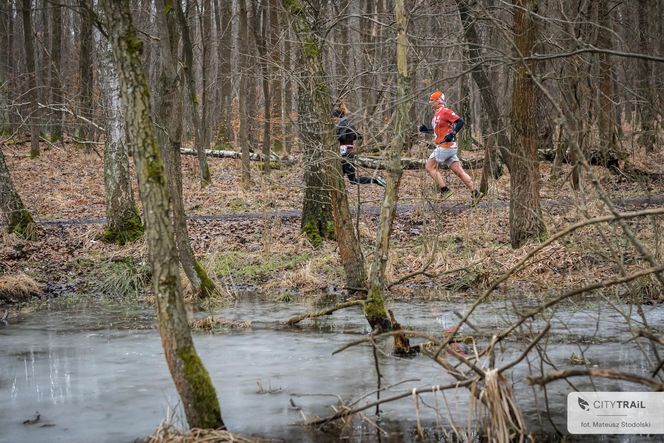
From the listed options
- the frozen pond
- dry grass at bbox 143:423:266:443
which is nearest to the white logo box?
the frozen pond

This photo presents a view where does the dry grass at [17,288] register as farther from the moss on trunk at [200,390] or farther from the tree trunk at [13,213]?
the moss on trunk at [200,390]

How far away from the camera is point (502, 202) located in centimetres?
1803

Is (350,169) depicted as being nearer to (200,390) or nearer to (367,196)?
(367,196)

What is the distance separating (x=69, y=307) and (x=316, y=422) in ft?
26.2

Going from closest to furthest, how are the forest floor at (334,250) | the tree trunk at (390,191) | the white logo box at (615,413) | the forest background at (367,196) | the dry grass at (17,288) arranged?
the white logo box at (615,413), the tree trunk at (390,191), the forest background at (367,196), the forest floor at (334,250), the dry grass at (17,288)

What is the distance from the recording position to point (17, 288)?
45.3 feet

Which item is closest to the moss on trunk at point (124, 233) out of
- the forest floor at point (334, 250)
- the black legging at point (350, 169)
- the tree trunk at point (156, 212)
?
the forest floor at point (334, 250)

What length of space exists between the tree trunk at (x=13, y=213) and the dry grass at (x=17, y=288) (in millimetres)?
2653

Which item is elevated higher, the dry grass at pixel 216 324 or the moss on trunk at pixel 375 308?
the moss on trunk at pixel 375 308

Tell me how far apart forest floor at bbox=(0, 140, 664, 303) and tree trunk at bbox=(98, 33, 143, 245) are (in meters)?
0.45

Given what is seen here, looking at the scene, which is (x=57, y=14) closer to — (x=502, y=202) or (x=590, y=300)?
(x=502, y=202)

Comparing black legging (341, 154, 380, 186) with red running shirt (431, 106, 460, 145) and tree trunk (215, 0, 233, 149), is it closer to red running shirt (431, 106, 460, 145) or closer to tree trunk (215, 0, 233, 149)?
Result: red running shirt (431, 106, 460, 145)

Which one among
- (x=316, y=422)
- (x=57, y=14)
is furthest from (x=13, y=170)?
(x=316, y=422)

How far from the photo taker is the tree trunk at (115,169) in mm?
15984
